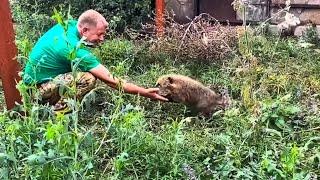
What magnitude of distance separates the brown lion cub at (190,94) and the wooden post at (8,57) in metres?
1.45

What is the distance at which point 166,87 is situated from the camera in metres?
5.96

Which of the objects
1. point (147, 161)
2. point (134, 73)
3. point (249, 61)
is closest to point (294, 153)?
point (147, 161)

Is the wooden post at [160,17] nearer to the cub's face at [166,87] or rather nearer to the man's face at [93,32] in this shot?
the cub's face at [166,87]

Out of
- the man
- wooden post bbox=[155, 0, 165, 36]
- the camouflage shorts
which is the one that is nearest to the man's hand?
the man

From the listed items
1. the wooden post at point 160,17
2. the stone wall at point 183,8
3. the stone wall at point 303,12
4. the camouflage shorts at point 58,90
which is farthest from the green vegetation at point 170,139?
the stone wall at point 183,8

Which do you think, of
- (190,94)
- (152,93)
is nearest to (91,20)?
(152,93)

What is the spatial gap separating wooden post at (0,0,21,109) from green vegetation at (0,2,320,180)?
9.1 inches

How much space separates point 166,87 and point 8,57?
1.59 meters

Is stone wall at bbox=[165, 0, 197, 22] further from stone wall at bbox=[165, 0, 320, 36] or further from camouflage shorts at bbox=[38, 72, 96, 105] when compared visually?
camouflage shorts at bbox=[38, 72, 96, 105]

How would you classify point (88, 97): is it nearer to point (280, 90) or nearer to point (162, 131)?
point (162, 131)

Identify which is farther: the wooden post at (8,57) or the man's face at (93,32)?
the man's face at (93,32)

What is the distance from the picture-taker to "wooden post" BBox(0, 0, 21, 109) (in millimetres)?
5234

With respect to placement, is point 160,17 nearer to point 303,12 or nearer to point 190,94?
point 303,12

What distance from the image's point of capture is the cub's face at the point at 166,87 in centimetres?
595
